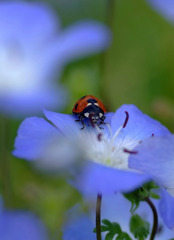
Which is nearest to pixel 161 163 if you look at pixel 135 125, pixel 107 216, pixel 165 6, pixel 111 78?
pixel 135 125

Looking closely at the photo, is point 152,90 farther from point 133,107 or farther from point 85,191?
point 85,191

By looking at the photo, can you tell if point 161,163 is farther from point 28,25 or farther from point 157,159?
point 28,25

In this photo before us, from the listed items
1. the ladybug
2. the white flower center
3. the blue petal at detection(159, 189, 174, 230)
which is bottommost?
the blue petal at detection(159, 189, 174, 230)

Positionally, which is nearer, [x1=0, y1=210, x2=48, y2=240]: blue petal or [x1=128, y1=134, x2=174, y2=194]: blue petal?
[x1=128, y1=134, x2=174, y2=194]: blue petal

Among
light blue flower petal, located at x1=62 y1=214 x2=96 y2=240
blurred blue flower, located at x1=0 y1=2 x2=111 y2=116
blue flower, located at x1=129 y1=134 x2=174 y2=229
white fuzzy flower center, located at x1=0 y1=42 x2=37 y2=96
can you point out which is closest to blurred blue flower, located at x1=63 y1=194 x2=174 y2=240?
light blue flower petal, located at x1=62 y1=214 x2=96 y2=240

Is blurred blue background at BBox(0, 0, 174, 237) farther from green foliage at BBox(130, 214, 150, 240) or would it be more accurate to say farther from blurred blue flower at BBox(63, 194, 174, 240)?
green foliage at BBox(130, 214, 150, 240)

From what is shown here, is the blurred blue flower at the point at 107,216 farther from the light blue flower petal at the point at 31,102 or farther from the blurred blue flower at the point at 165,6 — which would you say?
the blurred blue flower at the point at 165,6

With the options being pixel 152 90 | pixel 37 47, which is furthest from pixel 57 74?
pixel 152 90
